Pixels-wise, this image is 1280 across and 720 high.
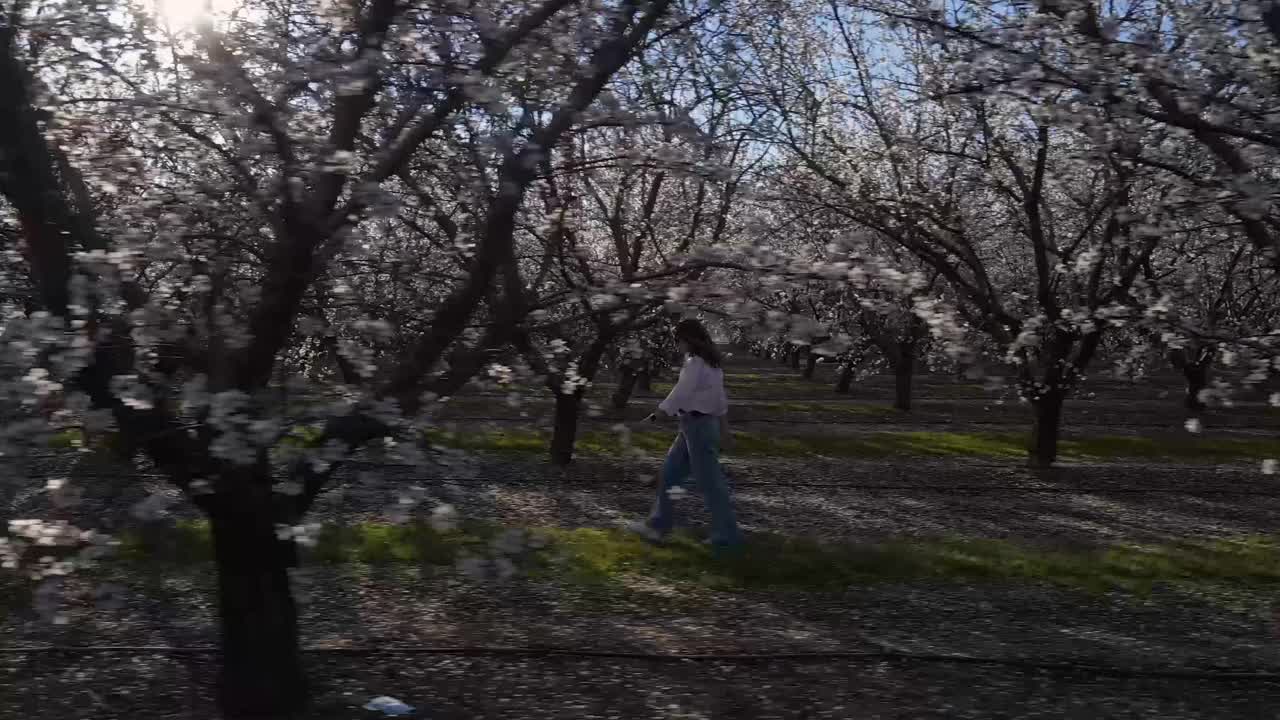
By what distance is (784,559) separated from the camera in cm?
906

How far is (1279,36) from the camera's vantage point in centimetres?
609

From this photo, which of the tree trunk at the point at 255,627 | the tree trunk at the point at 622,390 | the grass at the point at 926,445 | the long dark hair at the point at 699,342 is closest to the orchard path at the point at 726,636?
the tree trunk at the point at 255,627

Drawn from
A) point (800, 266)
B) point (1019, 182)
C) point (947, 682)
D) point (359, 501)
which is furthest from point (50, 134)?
point (1019, 182)

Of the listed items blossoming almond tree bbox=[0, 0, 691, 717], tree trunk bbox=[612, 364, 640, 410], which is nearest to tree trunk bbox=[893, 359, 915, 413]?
tree trunk bbox=[612, 364, 640, 410]

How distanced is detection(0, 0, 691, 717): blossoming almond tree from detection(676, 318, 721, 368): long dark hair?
11.7 ft

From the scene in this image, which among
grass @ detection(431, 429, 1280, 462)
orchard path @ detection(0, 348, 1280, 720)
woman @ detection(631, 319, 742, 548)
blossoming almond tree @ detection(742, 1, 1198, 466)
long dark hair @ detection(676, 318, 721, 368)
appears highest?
blossoming almond tree @ detection(742, 1, 1198, 466)

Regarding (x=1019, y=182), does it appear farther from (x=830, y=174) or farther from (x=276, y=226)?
(x=276, y=226)

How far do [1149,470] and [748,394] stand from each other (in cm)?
2090

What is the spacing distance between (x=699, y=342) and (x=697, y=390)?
40cm

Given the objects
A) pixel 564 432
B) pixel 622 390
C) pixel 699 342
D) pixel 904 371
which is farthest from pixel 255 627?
pixel 904 371

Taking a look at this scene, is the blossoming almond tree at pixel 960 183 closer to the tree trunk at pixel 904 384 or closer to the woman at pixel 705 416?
the woman at pixel 705 416

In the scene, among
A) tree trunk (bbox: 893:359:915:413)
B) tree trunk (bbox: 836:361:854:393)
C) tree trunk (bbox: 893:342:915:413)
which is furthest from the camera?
tree trunk (bbox: 836:361:854:393)

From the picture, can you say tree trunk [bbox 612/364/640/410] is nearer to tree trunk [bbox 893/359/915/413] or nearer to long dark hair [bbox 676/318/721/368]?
tree trunk [bbox 893/359/915/413]

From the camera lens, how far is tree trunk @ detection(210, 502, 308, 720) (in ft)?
16.4
